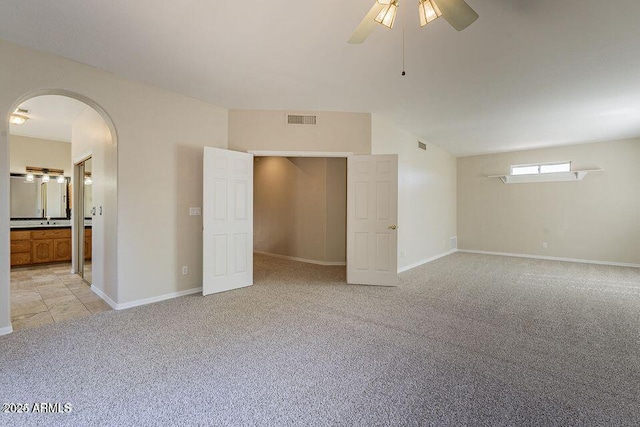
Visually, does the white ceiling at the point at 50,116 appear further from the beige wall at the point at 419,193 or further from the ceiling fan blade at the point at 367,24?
the beige wall at the point at 419,193

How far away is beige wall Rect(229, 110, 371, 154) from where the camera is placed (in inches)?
176

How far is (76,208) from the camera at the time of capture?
5023 millimetres

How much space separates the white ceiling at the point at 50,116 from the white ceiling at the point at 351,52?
1.57m

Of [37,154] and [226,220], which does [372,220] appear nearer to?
[226,220]

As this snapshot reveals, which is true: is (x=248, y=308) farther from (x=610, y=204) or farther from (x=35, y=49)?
(x=610, y=204)

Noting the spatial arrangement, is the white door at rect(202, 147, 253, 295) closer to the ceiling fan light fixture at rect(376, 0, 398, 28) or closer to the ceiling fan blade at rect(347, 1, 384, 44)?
the ceiling fan blade at rect(347, 1, 384, 44)

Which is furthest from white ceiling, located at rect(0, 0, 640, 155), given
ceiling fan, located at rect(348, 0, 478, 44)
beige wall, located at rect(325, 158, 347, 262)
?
beige wall, located at rect(325, 158, 347, 262)

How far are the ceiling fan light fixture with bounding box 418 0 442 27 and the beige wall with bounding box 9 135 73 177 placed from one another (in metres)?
7.07

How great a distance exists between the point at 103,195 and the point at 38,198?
3.78m

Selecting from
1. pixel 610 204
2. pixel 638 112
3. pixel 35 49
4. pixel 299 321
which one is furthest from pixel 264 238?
pixel 610 204

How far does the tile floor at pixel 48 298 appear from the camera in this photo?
3.15 meters

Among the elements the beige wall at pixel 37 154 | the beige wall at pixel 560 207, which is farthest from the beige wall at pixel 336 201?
the beige wall at pixel 37 154

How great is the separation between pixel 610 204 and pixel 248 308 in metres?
8.01

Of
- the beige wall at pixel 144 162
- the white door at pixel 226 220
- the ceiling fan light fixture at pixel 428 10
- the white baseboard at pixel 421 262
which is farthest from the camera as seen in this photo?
the white baseboard at pixel 421 262
